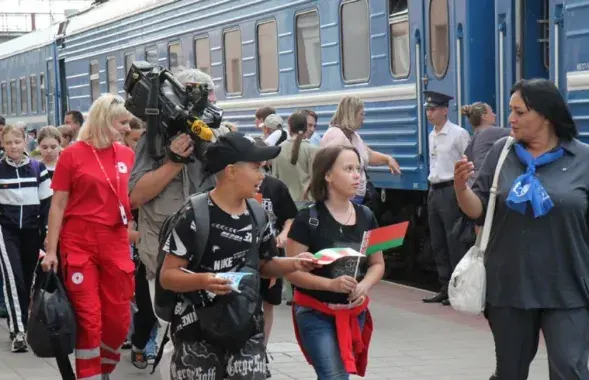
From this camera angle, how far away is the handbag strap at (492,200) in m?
6.00

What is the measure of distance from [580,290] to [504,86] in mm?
5732

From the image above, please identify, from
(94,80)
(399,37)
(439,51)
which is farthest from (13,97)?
(439,51)

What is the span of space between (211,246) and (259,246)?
283 mm

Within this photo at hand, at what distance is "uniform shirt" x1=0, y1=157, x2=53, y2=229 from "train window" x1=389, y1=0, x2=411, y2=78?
444cm

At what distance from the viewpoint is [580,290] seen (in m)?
5.91

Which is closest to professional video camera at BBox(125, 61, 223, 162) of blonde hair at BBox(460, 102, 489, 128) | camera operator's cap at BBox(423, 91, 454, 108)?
blonde hair at BBox(460, 102, 489, 128)

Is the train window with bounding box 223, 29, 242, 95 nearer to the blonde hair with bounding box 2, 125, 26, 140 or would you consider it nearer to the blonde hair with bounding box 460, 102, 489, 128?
the blonde hair with bounding box 460, 102, 489, 128

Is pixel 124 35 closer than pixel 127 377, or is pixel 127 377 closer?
pixel 127 377

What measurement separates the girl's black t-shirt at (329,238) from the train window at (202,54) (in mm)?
11997

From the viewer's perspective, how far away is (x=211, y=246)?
5469 millimetres

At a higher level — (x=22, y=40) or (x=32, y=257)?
(x=22, y=40)

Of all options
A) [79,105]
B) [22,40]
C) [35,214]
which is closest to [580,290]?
[35,214]

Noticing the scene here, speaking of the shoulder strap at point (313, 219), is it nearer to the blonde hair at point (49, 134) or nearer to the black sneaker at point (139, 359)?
the black sneaker at point (139, 359)

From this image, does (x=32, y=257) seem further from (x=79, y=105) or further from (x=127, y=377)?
(x=79, y=105)
